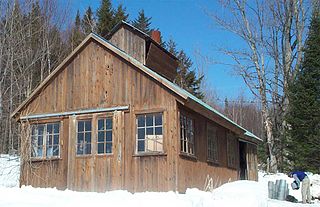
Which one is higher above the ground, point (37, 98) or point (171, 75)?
point (171, 75)

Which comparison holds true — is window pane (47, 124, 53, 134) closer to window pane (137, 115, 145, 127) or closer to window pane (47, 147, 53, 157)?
window pane (47, 147, 53, 157)

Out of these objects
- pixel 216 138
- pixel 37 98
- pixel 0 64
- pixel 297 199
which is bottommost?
pixel 297 199

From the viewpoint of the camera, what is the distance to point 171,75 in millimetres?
20438

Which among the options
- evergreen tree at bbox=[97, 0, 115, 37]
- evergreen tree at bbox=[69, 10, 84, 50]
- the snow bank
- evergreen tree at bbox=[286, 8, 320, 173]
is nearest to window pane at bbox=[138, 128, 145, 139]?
the snow bank

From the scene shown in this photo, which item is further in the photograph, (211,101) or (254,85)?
(211,101)

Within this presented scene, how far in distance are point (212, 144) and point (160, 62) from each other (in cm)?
439

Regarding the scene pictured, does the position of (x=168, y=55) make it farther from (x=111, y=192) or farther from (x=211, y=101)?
(x=211, y=101)

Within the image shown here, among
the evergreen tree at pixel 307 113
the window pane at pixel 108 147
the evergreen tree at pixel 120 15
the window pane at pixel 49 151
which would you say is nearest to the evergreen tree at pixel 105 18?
the evergreen tree at pixel 120 15

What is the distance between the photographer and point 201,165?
16141 mm

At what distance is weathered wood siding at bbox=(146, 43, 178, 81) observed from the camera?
18656 mm

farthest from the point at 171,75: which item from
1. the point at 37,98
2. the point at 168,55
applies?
the point at 37,98

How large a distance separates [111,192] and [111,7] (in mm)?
30795

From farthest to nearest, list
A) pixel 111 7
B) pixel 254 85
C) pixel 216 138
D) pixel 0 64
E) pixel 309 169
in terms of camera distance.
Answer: pixel 111 7 → pixel 254 85 → pixel 0 64 → pixel 309 169 → pixel 216 138

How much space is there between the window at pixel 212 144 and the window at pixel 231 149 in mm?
1996
